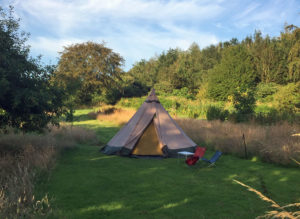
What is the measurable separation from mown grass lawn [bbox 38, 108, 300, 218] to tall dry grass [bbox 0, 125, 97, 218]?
1.25ft

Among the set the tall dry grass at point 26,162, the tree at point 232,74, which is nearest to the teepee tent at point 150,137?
the tall dry grass at point 26,162

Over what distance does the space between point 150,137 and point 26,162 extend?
4539 mm

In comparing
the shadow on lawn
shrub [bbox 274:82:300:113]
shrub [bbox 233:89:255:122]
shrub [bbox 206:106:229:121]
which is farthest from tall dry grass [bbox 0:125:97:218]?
shrub [bbox 274:82:300:113]

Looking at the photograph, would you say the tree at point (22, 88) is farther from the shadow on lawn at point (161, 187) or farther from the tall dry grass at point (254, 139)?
the tall dry grass at point (254, 139)

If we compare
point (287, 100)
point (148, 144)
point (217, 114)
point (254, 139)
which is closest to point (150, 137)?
point (148, 144)

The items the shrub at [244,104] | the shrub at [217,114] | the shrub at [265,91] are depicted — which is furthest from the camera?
the shrub at [265,91]

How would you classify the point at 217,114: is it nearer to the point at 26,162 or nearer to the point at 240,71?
the point at 26,162

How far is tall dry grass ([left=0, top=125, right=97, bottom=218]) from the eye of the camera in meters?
4.81

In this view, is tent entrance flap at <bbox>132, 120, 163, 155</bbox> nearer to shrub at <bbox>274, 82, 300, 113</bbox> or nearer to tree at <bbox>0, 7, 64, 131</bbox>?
tree at <bbox>0, 7, 64, 131</bbox>

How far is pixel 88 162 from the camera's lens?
30.3 feet

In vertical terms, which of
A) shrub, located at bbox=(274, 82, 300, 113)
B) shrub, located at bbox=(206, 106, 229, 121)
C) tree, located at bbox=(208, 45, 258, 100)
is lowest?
shrub, located at bbox=(206, 106, 229, 121)

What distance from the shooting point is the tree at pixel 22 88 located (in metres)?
8.16

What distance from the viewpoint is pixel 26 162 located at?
25.9ft

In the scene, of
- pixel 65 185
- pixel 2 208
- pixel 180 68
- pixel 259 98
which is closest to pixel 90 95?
pixel 180 68
